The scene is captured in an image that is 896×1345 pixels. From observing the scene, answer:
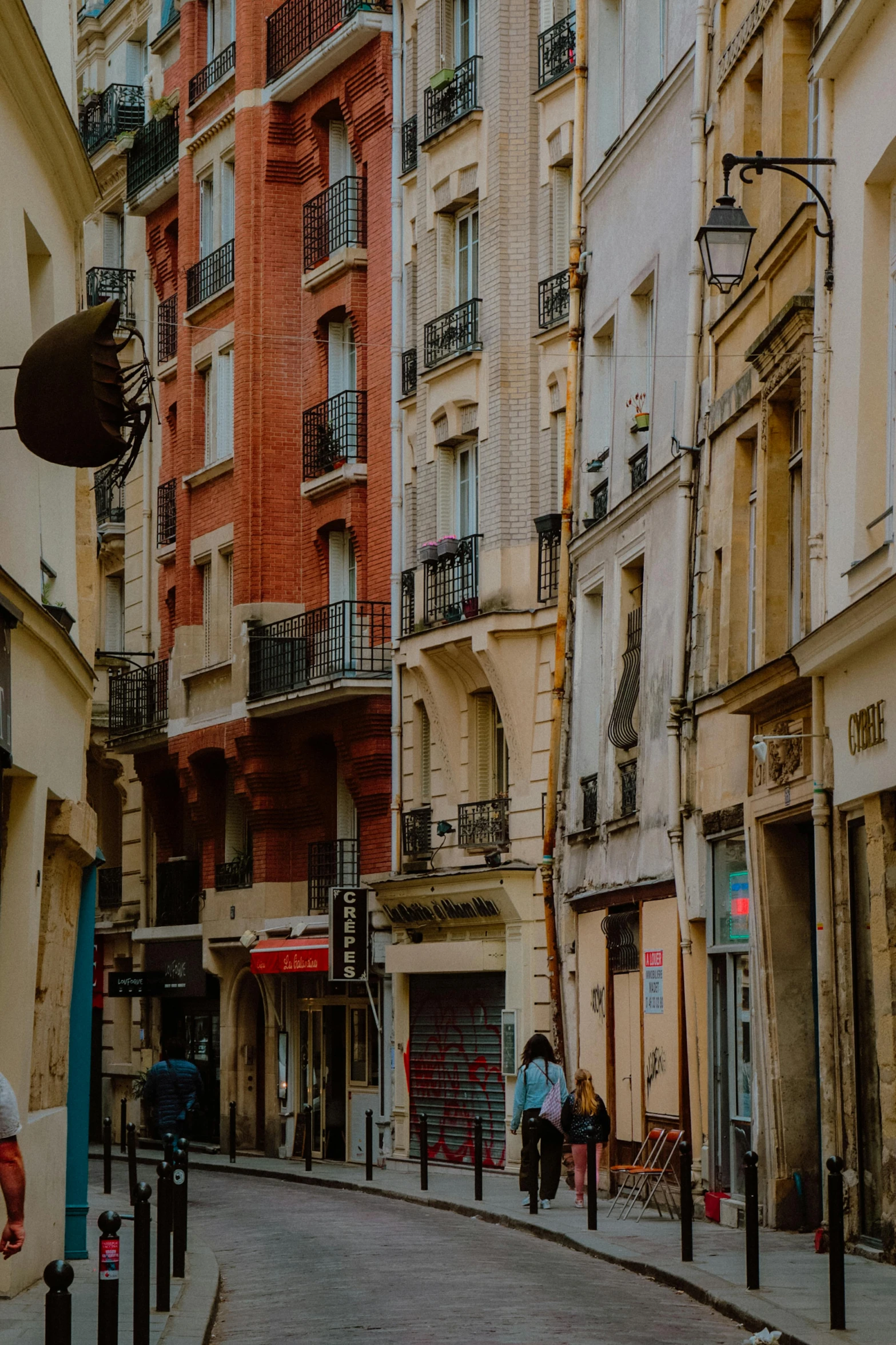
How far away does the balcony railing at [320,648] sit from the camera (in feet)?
106

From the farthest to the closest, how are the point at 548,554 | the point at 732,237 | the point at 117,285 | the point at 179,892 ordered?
1. the point at 117,285
2. the point at 179,892
3. the point at 548,554
4. the point at 732,237

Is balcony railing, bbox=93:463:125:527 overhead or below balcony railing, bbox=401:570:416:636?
overhead

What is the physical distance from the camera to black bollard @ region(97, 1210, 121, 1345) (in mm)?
8219

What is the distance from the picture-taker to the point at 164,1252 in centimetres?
1332

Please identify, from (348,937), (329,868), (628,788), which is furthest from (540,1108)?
(329,868)

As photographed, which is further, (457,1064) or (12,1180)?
(457,1064)

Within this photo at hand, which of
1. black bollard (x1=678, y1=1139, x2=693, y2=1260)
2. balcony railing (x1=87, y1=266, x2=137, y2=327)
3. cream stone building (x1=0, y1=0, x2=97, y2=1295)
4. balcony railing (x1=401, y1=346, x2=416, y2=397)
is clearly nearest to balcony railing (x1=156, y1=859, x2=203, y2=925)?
balcony railing (x1=401, y1=346, x2=416, y2=397)

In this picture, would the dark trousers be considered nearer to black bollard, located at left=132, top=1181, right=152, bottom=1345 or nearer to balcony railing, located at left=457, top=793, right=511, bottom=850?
balcony railing, located at left=457, top=793, right=511, bottom=850

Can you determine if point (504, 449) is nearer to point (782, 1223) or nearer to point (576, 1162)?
point (576, 1162)

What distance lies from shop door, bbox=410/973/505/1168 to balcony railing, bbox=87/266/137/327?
1703 cm

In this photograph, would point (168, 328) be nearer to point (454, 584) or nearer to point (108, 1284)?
point (454, 584)

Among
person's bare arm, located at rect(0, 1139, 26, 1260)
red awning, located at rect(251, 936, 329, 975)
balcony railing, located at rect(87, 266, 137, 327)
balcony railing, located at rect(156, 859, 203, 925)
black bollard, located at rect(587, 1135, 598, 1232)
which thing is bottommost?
black bollard, located at rect(587, 1135, 598, 1232)

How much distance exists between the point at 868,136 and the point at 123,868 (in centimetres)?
2866

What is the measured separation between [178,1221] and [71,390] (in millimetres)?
6208
